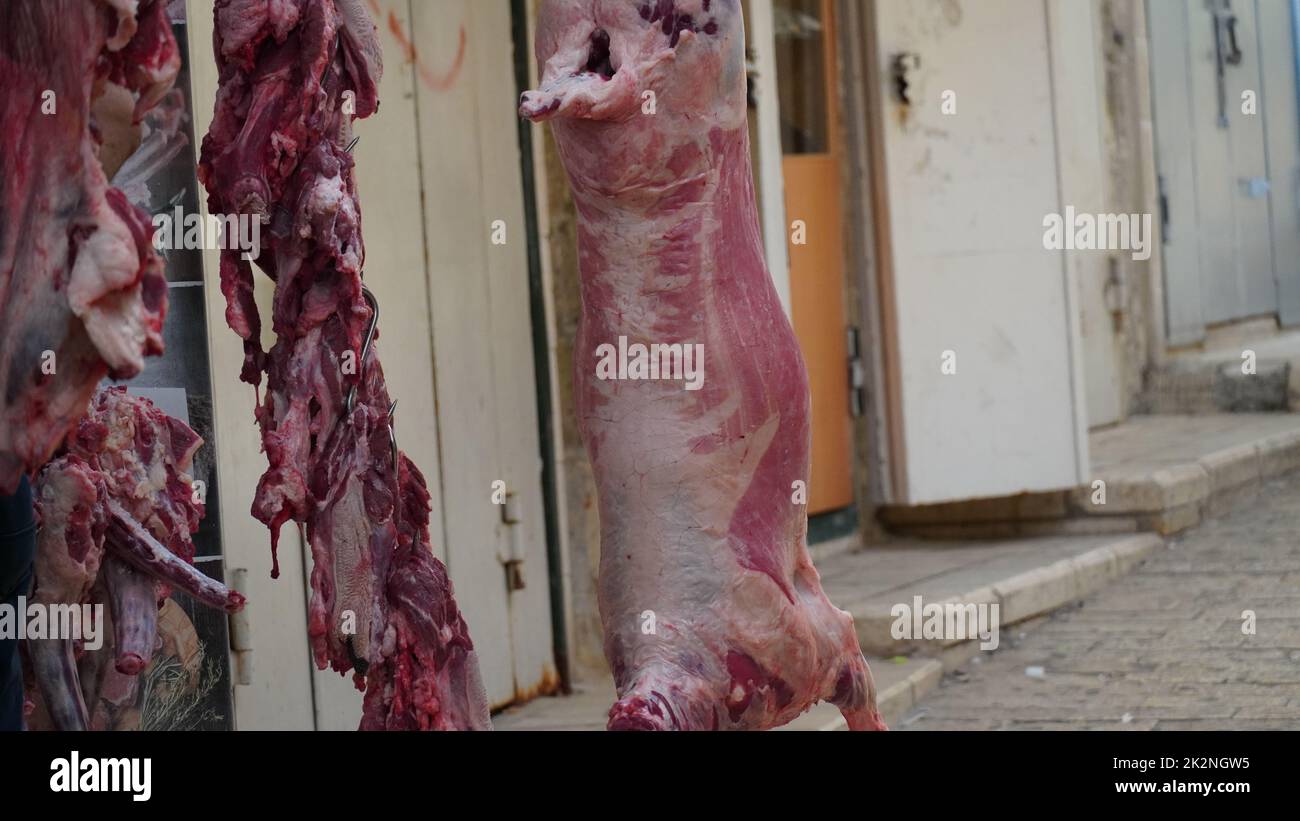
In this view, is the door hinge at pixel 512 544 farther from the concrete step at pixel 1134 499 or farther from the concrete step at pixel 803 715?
the concrete step at pixel 1134 499

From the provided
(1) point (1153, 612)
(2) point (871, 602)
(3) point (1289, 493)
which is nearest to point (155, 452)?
(2) point (871, 602)

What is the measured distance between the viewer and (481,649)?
5535 mm

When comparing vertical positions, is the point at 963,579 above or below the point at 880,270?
below

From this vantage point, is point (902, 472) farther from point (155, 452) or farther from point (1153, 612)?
Result: point (155, 452)

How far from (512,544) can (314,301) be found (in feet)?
11.8

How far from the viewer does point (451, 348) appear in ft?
17.7

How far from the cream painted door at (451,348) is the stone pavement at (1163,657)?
1420 millimetres

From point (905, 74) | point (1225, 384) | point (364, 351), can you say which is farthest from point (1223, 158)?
point (364, 351)

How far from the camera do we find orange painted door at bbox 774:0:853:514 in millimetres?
7637

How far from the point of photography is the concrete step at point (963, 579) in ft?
21.1
